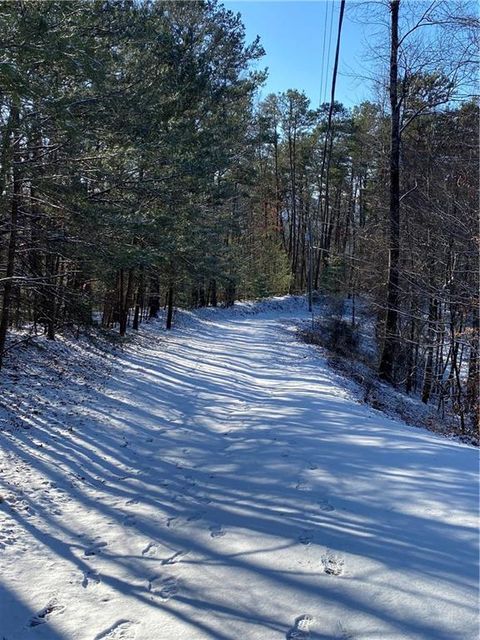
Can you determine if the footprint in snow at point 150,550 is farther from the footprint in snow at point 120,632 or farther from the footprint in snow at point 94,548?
the footprint in snow at point 120,632

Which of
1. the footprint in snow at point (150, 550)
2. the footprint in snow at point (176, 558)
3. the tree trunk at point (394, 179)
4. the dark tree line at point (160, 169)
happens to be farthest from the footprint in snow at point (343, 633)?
the tree trunk at point (394, 179)

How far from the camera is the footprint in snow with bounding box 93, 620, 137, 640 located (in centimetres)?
249

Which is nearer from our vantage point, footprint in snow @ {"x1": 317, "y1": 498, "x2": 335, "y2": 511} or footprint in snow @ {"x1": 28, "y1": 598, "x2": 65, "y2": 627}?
footprint in snow @ {"x1": 28, "y1": 598, "x2": 65, "y2": 627}

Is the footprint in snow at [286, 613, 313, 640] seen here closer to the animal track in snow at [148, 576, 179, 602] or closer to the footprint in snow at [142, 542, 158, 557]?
the animal track in snow at [148, 576, 179, 602]

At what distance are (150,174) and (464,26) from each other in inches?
249

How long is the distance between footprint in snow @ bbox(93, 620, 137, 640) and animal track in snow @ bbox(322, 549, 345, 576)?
1.19 m

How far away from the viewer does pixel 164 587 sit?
291cm

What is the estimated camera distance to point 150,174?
10008mm

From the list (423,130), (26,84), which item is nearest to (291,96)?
(423,130)

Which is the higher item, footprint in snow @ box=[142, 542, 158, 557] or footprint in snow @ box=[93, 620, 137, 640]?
footprint in snow @ box=[93, 620, 137, 640]

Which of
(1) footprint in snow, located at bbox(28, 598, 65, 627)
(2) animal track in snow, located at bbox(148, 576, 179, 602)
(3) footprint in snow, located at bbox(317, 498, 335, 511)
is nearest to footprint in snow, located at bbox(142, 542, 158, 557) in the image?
(2) animal track in snow, located at bbox(148, 576, 179, 602)

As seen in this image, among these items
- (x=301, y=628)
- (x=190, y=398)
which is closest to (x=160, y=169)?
(x=190, y=398)

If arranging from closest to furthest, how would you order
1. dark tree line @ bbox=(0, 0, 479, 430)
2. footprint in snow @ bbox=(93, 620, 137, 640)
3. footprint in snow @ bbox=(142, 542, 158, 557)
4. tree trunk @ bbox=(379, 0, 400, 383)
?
footprint in snow @ bbox=(93, 620, 137, 640) < footprint in snow @ bbox=(142, 542, 158, 557) < dark tree line @ bbox=(0, 0, 479, 430) < tree trunk @ bbox=(379, 0, 400, 383)

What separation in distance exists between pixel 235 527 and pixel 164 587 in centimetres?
79
